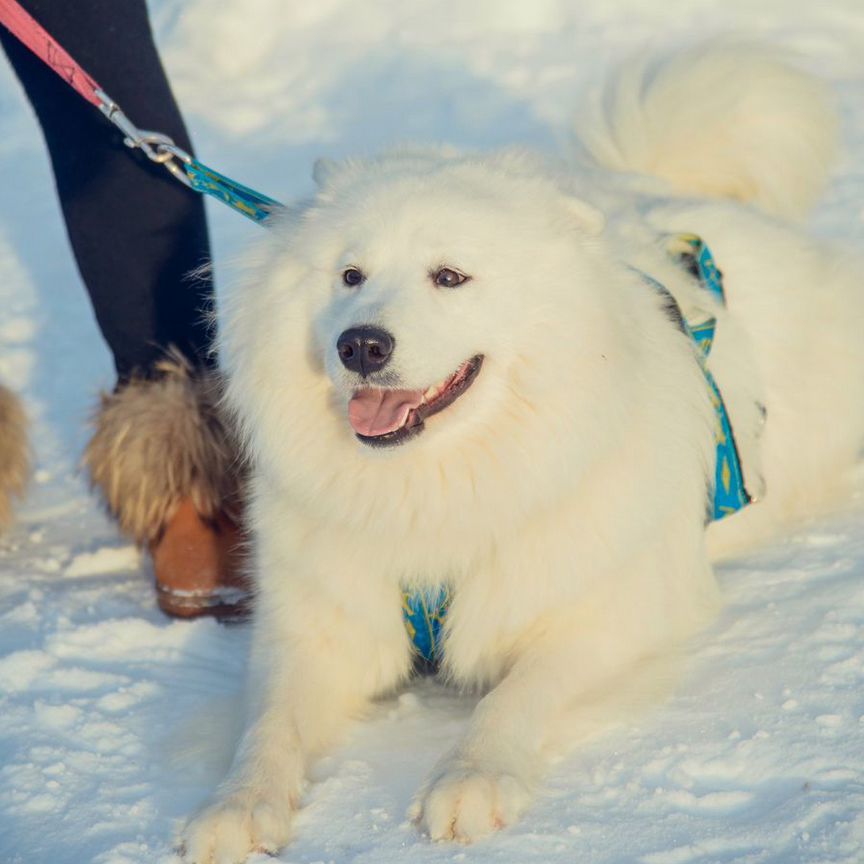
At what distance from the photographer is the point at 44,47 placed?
9.25 feet

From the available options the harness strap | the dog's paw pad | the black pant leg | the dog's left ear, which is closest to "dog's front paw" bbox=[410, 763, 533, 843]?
the dog's paw pad

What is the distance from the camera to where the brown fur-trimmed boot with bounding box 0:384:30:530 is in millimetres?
3412

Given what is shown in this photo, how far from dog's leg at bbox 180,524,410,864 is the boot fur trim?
538mm

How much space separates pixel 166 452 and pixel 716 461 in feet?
4.08

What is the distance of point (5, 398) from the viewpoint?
11.3 ft

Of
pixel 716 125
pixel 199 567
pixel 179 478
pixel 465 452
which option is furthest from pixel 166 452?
pixel 716 125

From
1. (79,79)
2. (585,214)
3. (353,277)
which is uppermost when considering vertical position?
(79,79)

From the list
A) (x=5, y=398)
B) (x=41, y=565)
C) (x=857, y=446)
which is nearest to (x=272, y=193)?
(x=5, y=398)

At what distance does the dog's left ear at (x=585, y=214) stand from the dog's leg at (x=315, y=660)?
30.5 inches

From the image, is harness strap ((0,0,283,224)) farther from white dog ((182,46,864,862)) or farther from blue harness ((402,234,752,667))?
blue harness ((402,234,752,667))

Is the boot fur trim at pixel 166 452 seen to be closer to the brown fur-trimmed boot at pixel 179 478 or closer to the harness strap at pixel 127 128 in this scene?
Result: the brown fur-trimmed boot at pixel 179 478

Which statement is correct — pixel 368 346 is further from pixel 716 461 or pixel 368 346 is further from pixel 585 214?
pixel 716 461

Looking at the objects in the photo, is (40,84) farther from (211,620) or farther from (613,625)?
(613,625)

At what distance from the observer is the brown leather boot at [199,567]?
9.91ft
